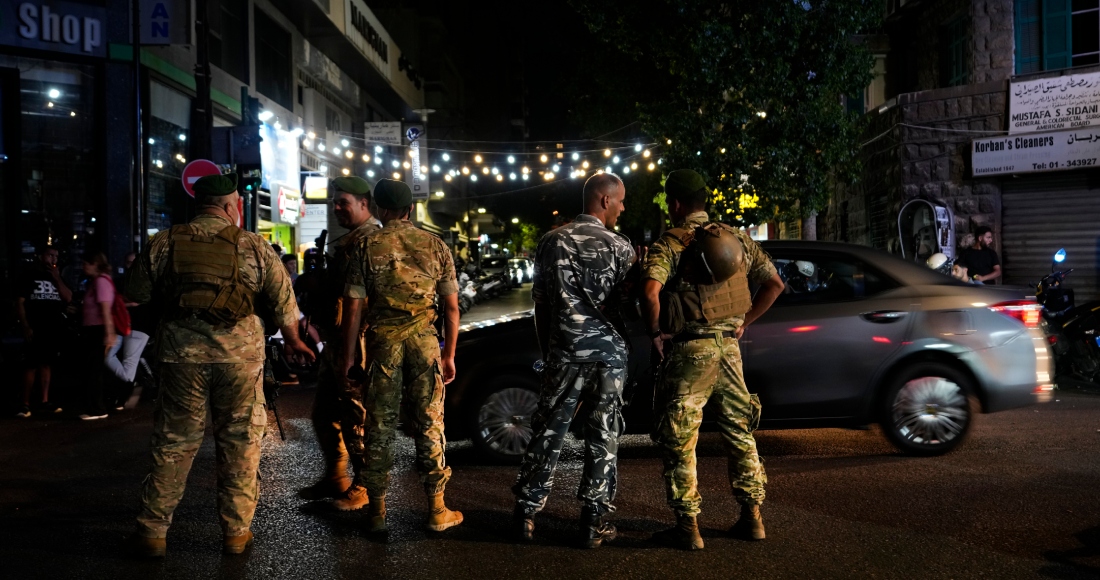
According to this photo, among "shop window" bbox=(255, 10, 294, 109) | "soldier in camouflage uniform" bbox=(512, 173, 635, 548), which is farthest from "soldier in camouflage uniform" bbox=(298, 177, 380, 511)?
"shop window" bbox=(255, 10, 294, 109)

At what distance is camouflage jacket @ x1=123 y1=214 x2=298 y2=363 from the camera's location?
4.36 m

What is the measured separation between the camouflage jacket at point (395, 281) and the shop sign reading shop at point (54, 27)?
13.7 m

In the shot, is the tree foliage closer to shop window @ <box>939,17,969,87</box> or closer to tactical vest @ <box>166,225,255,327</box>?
shop window @ <box>939,17,969,87</box>

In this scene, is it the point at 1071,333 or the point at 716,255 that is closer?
the point at 716,255

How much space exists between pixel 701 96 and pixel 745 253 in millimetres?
13439

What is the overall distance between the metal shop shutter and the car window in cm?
973

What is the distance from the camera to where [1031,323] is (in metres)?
6.61

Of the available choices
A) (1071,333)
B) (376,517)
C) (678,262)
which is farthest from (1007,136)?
(376,517)

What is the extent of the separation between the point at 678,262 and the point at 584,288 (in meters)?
0.47

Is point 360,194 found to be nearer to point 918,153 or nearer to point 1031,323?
point 1031,323

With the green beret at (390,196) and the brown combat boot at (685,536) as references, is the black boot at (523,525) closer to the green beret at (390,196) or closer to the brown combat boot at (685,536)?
the brown combat boot at (685,536)

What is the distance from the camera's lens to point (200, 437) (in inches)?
174

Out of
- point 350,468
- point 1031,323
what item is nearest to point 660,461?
point 350,468

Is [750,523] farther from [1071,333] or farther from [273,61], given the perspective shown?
[273,61]
